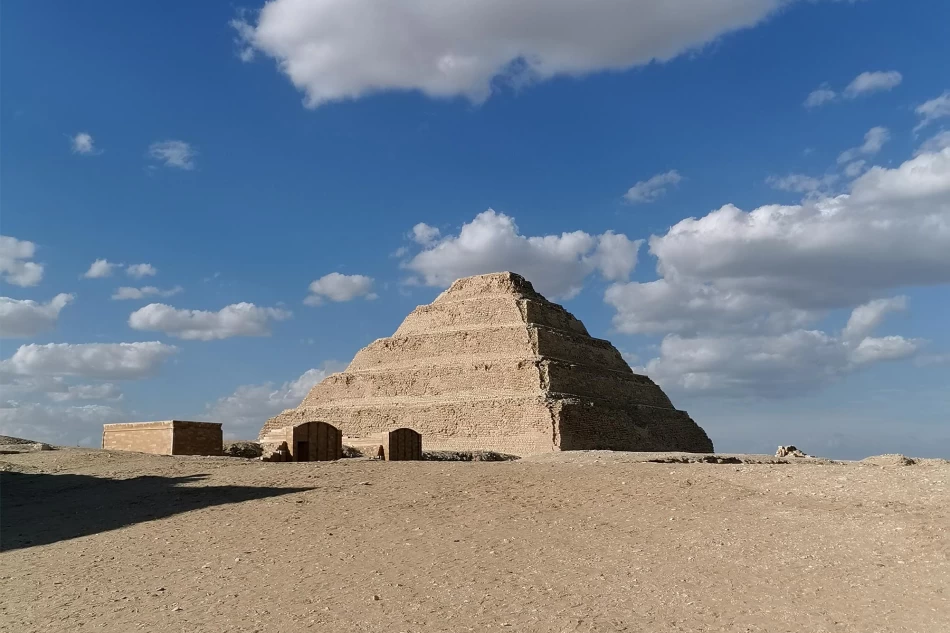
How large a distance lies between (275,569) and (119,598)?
1.75 metres

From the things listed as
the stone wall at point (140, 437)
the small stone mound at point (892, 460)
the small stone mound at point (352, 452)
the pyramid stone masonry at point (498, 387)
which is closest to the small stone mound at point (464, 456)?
the small stone mound at point (352, 452)

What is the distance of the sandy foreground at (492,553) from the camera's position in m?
7.69

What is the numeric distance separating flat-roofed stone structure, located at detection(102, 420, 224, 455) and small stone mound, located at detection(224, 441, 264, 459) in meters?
4.49

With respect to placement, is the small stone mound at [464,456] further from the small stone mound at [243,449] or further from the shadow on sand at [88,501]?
the shadow on sand at [88,501]

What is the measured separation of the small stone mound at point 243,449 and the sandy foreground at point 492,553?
15984mm

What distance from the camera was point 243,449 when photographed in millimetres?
33500

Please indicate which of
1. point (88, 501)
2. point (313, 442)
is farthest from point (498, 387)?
point (88, 501)

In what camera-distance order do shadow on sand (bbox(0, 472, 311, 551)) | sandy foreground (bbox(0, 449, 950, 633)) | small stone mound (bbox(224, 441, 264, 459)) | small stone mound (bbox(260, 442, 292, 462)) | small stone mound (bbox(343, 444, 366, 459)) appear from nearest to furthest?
sandy foreground (bbox(0, 449, 950, 633))
shadow on sand (bbox(0, 472, 311, 551))
small stone mound (bbox(260, 442, 292, 462))
small stone mound (bbox(343, 444, 366, 459))
small stone mound (bbox(224, 441, 264, 459))

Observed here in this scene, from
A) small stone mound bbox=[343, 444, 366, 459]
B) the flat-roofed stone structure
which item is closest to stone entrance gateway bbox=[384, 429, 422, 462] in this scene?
small stone mound bbox=[343, 444, 366, 459]

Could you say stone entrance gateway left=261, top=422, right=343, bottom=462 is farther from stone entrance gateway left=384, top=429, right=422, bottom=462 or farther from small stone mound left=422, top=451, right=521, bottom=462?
small stone mound left=422, top=451, right=521, bottom=462

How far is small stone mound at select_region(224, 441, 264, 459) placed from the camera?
32.3 meters

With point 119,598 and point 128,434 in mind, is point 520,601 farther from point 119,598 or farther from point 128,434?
point 128,434

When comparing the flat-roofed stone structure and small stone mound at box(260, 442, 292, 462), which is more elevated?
the flat-roofed stone structure

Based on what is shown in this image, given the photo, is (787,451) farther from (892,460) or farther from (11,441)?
(11,441)
